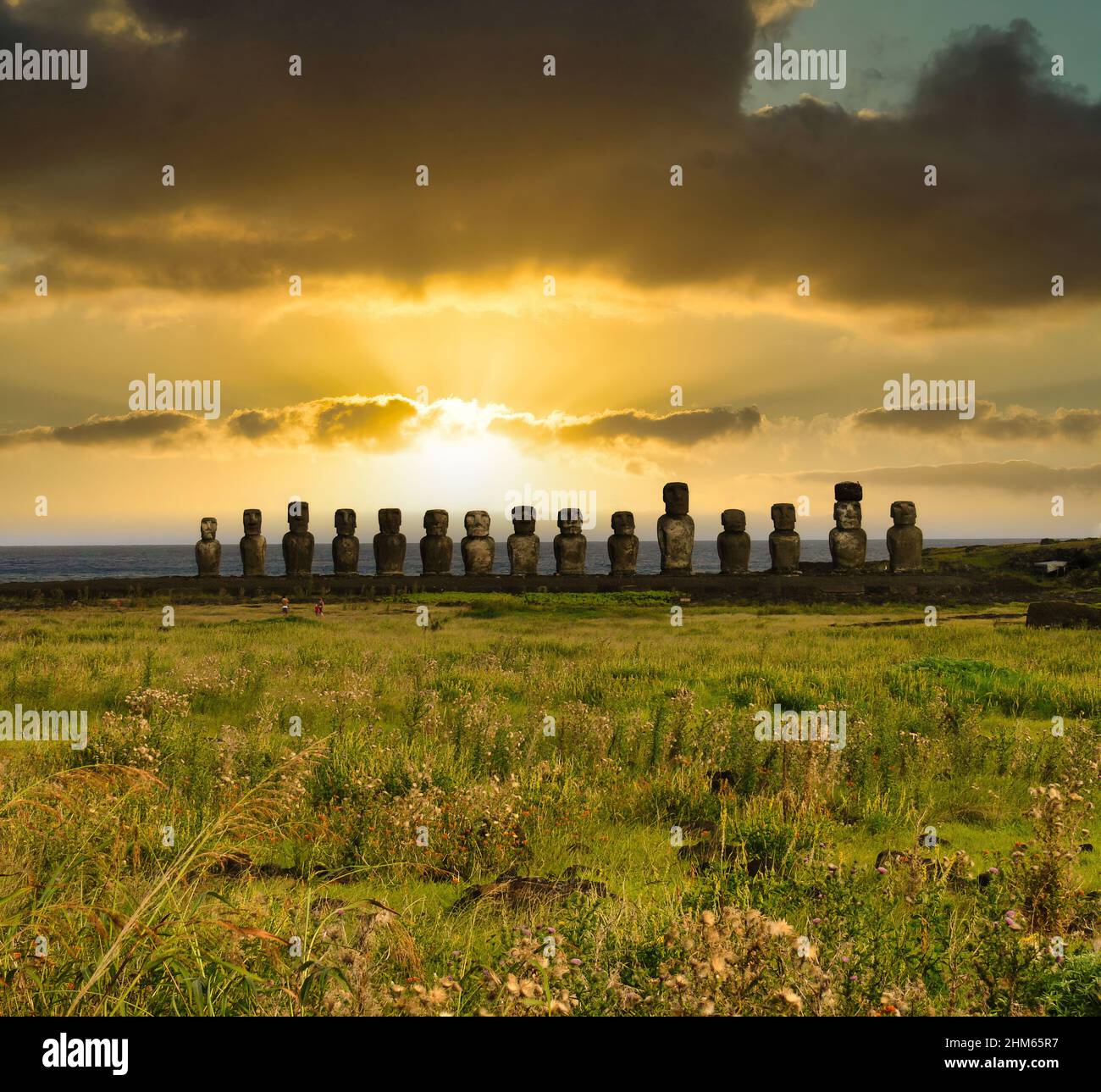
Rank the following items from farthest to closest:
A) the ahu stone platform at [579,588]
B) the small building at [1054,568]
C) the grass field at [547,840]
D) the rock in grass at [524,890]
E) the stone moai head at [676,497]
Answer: the small building at [1054,568]
the stone moai head at [676,497]
the ahu stone platform at [579,588]
the rock in grass at [524,890]
the grass field at [547,840]

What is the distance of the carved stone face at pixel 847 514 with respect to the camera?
31891 mm

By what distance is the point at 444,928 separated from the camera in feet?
12.8

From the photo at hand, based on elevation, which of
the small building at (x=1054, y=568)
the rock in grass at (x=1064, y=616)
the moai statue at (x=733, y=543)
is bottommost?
the rock in grass at (x=1064, y=616)

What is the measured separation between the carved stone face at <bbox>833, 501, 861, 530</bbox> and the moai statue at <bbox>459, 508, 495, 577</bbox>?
40.8 ft

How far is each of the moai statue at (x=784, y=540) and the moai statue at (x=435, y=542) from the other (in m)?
11.6

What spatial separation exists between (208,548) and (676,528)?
16811mm

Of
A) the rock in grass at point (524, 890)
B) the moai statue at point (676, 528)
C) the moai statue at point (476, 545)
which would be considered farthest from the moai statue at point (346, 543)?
the rock in grass at point (524, 890)

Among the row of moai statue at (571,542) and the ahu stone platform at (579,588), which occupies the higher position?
the row of moai statue at (571,542)

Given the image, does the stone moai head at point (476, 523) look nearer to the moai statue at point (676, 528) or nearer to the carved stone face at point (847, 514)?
the moai statue at point (676, 528)

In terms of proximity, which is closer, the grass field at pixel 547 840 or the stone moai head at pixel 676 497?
the grass field at pixel 547 840

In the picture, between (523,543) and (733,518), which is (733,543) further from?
(523,543)

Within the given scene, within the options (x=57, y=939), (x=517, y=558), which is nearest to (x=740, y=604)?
(x=517, y=558)
